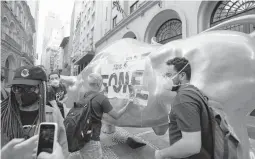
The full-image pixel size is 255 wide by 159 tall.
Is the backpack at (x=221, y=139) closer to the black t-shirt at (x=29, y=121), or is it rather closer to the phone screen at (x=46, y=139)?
the phone screen at (x=46, y=139)

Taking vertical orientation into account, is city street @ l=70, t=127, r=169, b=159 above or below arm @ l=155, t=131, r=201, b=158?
below

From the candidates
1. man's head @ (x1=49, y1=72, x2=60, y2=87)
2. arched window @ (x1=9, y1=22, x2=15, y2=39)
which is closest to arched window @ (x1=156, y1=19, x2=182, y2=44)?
man's head @ (x1=49, y1=72, x2=60, y2=87)

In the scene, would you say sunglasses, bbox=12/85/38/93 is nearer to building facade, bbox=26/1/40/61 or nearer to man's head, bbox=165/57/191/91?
building facade, bbox=26/1/40/61

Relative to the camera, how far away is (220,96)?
1555mm

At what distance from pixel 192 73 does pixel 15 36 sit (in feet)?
4.79

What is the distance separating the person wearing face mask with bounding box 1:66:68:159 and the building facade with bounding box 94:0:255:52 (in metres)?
2.97

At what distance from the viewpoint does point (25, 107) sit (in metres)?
1.13

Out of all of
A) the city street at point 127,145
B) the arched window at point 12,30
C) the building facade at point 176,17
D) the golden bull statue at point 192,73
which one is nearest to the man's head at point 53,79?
the golden bull statue at point 192,73

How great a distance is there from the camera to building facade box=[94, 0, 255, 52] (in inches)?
208

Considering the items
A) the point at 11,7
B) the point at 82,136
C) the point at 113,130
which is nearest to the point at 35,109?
the point at 11,7

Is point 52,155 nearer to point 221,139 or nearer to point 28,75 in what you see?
point 28,75

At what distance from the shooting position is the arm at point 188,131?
0.99 metres

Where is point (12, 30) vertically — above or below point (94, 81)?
above

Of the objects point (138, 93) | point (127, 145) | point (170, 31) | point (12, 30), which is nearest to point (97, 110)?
point (138, 93)
